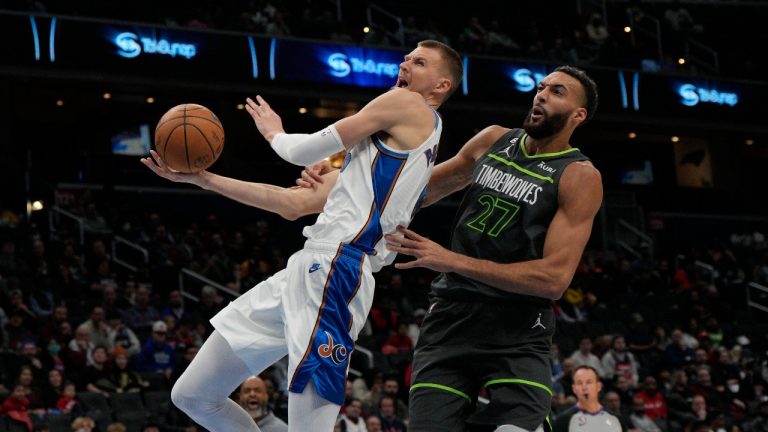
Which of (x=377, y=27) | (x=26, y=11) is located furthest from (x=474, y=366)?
(x=377, y=27)

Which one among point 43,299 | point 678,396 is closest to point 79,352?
point 43,299

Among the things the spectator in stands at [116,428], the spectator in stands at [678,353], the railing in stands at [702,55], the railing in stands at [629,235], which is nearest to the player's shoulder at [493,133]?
the spectator in stands at [116,428]

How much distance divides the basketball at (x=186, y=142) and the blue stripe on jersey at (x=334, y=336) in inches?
33.4

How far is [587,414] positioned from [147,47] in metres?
14.4

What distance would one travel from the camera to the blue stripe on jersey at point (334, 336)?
4.92 m

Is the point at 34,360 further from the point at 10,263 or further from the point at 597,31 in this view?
the point at 597,31

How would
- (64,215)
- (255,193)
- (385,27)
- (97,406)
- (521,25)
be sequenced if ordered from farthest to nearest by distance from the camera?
(521,25), (385,27), (64,215), (97,406), (255,193)

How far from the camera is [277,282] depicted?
5211 mm

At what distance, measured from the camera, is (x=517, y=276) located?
15.6ft

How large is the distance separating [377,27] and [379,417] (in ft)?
44.1

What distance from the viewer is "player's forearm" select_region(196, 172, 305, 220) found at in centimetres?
527

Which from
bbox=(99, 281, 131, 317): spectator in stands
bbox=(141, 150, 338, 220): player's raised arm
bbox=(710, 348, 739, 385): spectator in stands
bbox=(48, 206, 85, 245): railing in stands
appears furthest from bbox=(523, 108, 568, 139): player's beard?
bbox=(710, 348, 739, 385): spectator in stands

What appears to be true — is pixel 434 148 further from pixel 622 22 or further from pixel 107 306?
pixel 622 22

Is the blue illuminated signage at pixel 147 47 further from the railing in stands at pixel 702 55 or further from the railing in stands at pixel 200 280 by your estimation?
the railing in stands at pixel 702 55
